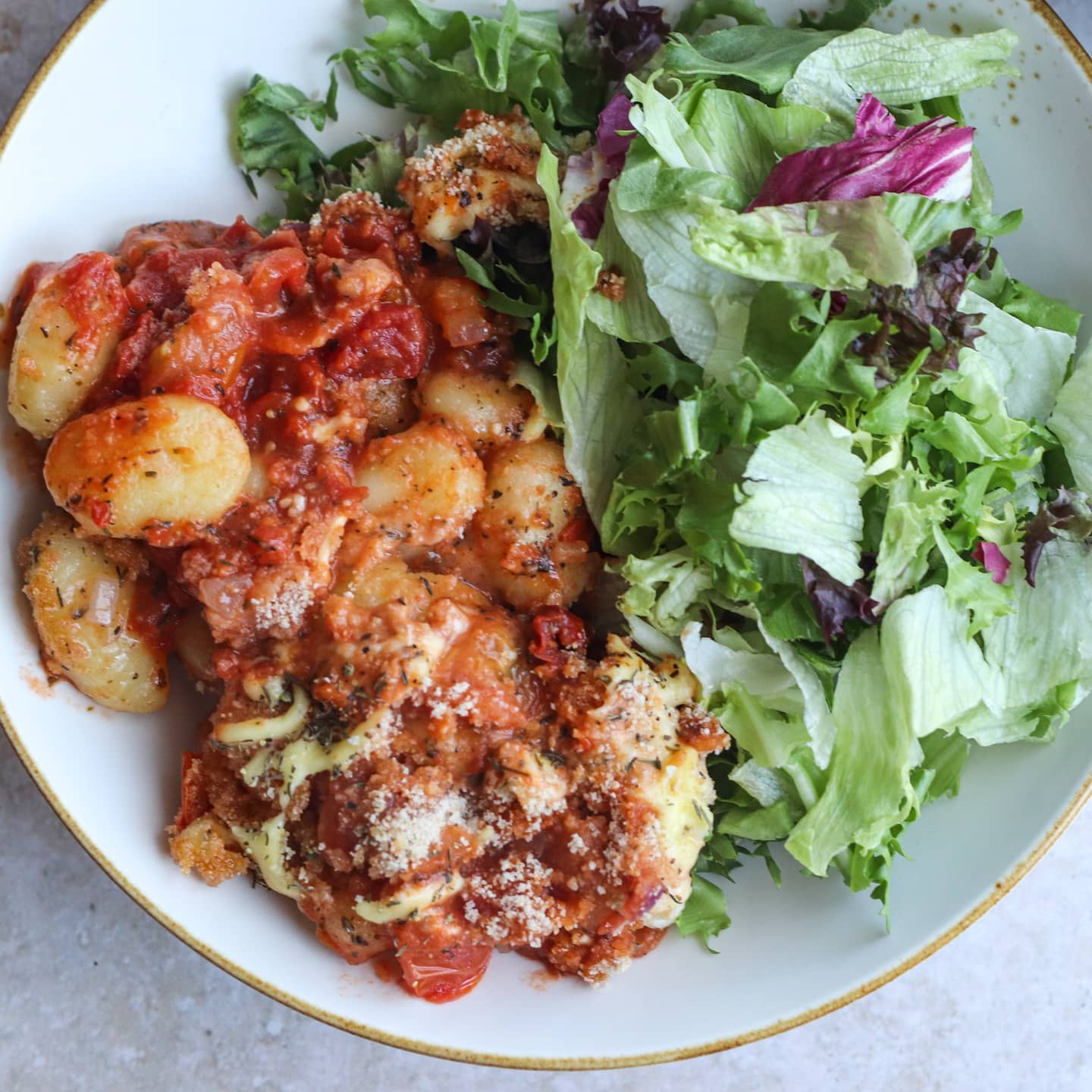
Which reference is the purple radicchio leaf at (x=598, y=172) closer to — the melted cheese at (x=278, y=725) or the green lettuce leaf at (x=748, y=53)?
the green lettuce leaf at (x=748, y=53)

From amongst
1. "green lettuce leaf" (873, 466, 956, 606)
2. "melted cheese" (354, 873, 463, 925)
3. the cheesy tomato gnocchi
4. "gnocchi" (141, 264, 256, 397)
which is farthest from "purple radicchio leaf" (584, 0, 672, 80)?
"melted cheese" (354, 873, 463, 925)

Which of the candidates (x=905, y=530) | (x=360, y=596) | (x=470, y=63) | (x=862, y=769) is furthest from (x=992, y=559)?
(x=470, y=63)

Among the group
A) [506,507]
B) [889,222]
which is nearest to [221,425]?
[506,507]

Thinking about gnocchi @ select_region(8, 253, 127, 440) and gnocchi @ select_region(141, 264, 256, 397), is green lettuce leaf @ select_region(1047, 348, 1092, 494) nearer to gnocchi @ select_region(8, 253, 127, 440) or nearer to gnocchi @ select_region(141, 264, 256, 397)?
gnocchi @ select_region(141, 264, 256, 397)

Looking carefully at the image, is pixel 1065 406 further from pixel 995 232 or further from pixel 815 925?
pixel 815 925

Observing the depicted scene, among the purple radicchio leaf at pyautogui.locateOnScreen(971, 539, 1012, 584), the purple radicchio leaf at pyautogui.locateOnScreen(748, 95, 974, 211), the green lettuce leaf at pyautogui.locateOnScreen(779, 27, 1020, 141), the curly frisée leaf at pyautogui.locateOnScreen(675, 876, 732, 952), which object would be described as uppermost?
the green lettuce leaf at pyautogui.locateOnScreen(779, 27, 1020, 141)

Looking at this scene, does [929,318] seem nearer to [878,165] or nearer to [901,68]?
[878,165]
